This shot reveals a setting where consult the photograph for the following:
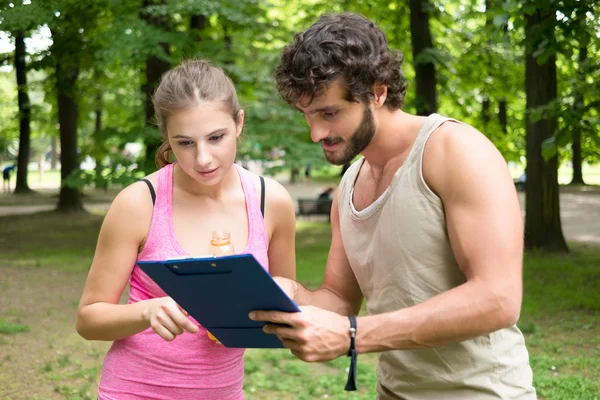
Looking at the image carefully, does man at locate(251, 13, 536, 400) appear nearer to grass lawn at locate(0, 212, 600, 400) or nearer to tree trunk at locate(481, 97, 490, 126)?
grass lawn at locate(0, 212, 600, 400)

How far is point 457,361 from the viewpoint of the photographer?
7.10 feet

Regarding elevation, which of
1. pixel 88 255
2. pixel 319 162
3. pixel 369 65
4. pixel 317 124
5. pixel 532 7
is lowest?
pixel 88 255

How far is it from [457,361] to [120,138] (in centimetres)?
1090

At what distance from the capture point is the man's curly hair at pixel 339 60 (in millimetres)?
2297

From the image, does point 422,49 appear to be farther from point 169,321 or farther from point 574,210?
point 169,321

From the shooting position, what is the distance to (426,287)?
217cm

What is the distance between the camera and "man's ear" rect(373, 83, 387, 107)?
7.76ft

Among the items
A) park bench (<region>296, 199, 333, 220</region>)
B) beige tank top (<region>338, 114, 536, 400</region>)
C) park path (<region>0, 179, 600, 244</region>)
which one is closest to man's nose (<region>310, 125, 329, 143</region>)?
beige tank top (<region>338, 114, 536, 400</region>)

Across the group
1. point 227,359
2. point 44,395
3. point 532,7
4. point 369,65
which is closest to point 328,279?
point 227,359

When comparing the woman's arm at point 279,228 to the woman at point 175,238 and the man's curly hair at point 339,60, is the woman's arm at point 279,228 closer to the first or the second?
the woman at point 175,238

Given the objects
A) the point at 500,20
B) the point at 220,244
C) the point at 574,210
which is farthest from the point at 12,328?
the point at 574,210

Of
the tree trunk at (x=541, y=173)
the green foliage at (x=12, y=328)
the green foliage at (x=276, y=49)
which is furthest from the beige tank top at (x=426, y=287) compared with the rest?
the tree trunk at (x=541, y=173)

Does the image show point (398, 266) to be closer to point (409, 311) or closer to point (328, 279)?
point (409, 311)

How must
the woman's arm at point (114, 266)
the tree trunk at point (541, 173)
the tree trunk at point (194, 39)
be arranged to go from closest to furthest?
the woman's arm at point (114, 266), the tree trunk at point (541, 173), the tree trunk at point (194, 39)
